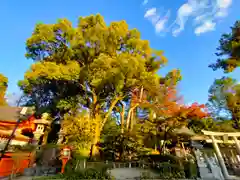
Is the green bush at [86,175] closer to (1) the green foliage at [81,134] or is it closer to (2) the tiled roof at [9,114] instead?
(1) the green foliage at [81,134]

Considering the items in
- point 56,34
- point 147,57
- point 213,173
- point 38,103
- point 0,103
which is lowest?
point 213,173

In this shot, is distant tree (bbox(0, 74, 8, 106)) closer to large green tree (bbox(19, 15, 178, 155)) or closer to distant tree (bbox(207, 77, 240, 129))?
large green tree (bbox(19, 15, 178, 155))

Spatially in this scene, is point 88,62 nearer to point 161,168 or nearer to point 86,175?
point 86,175

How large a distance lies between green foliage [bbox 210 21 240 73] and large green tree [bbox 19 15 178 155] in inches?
220

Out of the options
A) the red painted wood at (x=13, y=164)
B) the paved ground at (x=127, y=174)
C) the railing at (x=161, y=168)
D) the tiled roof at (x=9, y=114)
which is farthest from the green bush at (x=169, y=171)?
the tiled roof at (x=9, y=114)

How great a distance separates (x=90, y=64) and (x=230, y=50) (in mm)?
10242

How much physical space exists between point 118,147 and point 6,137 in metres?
8.91

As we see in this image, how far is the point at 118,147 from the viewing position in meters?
12.1

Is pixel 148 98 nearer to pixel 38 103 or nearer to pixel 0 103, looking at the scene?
pixel 38 103

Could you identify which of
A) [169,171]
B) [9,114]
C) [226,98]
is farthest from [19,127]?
[226,98]

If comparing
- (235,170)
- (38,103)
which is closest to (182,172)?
(235,170)

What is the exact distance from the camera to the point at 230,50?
8.30m

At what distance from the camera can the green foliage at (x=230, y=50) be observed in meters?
7.83

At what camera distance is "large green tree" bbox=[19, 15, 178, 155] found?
491 inches
